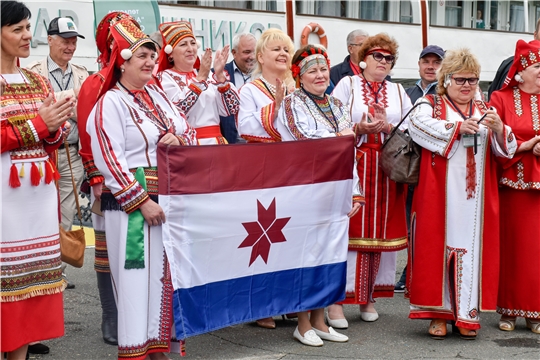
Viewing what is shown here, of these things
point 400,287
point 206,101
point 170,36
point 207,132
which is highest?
point 170,36

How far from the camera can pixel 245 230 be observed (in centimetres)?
508

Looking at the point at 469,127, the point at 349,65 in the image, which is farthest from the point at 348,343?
the point at 349,65

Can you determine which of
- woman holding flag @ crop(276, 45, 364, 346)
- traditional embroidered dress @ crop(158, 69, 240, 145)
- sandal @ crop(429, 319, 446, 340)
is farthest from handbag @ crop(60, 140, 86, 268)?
sandal @ crop(429, 319, 446, 340)

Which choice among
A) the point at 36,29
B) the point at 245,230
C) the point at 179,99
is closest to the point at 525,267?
the point at 245,230

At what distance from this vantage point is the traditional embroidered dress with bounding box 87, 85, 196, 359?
177 inches

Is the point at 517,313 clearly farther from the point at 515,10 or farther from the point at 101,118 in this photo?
the point at 515,10

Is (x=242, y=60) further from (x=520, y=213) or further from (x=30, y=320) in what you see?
(x=30, y=320)

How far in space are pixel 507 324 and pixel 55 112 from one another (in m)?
3.51

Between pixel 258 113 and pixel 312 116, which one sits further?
pixel 258 113

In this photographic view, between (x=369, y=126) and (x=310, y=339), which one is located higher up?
(x=369, y=126)

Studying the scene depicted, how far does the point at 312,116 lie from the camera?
219 inches

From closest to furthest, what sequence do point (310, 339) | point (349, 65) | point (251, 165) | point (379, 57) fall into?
1. point (251, 165)
2. point (310, 339)
3. point (379, 57)
4. point (349, 65)

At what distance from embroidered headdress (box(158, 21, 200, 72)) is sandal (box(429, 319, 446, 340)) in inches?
100.0

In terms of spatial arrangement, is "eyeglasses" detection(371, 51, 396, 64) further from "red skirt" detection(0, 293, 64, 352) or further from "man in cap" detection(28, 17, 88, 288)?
"red skirt" detection(0, 293, 64, 352)
